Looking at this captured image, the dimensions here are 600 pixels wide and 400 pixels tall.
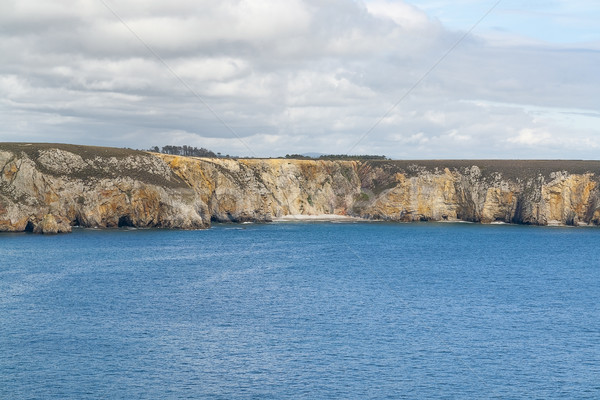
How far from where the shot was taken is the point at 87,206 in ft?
391

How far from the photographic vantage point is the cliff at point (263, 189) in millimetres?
118250

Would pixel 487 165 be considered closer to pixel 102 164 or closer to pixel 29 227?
pixel 102 164

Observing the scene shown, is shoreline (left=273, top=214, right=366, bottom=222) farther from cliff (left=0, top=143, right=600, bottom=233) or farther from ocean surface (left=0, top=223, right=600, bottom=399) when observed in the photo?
ocean surface (left=0, top=223, right=600, bottom=399)

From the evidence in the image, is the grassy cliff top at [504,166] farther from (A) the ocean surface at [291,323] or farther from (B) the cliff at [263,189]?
(A) the ocean surface at [291,323]

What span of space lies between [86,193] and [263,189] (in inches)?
1654

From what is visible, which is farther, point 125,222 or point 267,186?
point 267,186

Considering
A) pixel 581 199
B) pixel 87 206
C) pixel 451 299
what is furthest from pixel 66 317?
pixel 581 199

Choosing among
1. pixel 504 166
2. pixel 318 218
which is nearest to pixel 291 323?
pixel 318 218

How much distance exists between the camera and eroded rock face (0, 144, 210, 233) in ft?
371

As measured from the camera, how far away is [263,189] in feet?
488

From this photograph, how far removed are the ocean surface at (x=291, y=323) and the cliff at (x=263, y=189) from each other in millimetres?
18096

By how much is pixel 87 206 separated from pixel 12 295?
5837 cm

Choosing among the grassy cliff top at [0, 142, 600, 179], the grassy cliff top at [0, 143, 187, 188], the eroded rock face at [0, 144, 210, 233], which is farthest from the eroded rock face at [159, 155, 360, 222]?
the eroded rock face at [0, 144, 210, 233]

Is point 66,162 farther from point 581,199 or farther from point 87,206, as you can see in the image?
point 581,199
